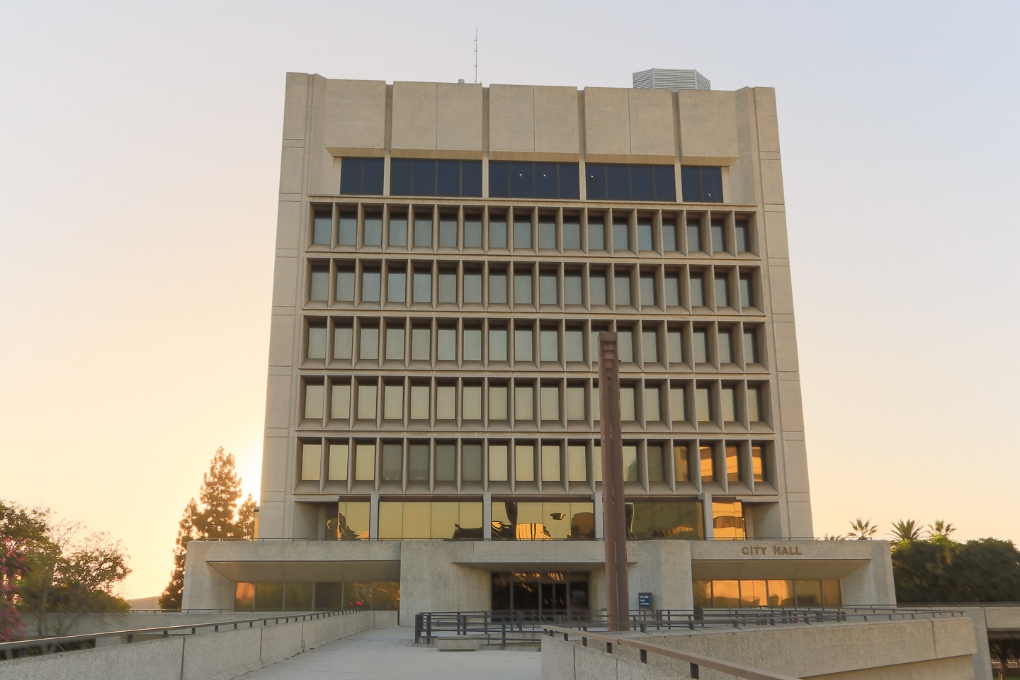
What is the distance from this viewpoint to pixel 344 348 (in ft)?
188

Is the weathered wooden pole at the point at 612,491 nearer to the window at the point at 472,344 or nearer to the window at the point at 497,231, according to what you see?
the window at the point at 472,344

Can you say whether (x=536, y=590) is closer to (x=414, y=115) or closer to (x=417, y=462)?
(x=417, y=462)

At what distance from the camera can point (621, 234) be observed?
198ft

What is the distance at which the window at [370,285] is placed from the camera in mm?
58094

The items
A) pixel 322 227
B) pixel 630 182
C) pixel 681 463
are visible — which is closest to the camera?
pixel 681 463

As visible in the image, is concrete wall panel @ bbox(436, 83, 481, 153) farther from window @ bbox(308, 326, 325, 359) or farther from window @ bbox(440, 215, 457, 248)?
window @ bbox(308, 326, 325, 359)

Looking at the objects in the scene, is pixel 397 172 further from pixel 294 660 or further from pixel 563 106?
pixel 294 660

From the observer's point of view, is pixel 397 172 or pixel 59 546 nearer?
pixel 59 546

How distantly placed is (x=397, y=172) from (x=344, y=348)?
1210 centimetres

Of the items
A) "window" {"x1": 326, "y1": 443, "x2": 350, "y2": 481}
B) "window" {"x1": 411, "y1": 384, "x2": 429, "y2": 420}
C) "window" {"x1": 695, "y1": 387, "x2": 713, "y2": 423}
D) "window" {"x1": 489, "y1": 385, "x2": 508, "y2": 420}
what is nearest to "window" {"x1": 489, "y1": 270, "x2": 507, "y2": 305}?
"window" {"x1": 489, "y1": 385, "x2": 508, "y2": 420}

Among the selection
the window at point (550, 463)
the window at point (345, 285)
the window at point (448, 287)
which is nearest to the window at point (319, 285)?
the window at point (345, 285)

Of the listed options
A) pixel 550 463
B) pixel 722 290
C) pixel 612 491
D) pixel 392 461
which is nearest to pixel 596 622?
pixel 612 491

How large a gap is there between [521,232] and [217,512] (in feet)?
189

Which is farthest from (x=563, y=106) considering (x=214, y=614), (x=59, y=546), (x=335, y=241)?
(x=59, y=546)
